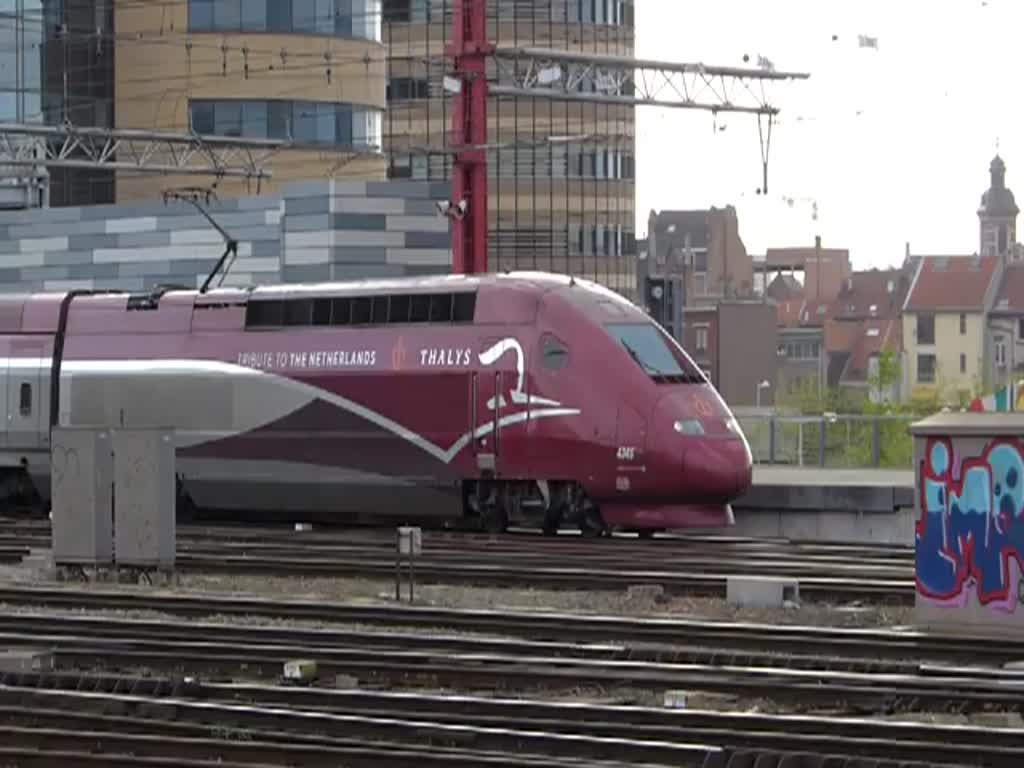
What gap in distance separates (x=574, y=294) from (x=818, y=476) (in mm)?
8954

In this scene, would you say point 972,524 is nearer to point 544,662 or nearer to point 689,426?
point 544,662

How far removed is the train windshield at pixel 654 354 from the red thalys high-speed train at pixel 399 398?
34 mm

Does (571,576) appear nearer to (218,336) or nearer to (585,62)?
(218,336)

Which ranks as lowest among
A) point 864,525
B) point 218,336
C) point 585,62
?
point 864,525

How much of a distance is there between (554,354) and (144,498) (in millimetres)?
6983

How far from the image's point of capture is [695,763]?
1262 cm

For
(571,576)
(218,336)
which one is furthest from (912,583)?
(218,336)

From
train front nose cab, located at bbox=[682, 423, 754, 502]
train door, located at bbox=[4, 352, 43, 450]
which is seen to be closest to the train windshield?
train front nose cab, located at bbox=[682, 423, 754, 502]

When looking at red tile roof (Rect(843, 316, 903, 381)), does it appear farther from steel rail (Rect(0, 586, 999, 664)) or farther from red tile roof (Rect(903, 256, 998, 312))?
steel rail (Rect(0, 586, 999, 664))

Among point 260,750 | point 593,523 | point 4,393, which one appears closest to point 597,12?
point 4,393

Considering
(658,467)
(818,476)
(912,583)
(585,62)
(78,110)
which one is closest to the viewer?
(912,583)

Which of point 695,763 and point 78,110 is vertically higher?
point 78,110

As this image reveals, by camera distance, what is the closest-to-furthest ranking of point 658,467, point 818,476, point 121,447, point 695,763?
point 695,763
point 121,447
point 658,467
point 818,476

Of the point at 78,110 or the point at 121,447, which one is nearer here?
the point at 121,447
